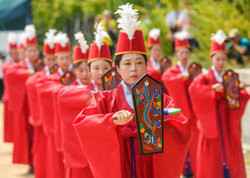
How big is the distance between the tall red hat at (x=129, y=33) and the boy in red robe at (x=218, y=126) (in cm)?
277

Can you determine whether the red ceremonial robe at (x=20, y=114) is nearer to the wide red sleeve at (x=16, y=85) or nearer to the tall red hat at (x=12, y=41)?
the wide red sleeve at (x=16, y=85)

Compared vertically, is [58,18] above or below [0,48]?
above

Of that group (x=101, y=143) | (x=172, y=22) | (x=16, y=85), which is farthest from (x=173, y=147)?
(x=172, y=22)

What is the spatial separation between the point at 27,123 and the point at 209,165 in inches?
148

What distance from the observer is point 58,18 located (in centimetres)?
2158

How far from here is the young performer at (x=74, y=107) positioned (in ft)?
17.1

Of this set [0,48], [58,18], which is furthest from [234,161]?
[58,18]

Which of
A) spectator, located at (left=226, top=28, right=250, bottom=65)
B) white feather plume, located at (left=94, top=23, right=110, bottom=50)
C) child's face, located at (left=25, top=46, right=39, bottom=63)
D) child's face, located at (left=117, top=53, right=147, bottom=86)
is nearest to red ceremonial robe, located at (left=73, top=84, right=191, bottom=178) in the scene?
child's face, located at (left=117, top=53, right=147, bottom=86)

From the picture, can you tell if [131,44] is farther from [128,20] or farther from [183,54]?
[183,54]

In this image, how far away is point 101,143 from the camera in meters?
3.66

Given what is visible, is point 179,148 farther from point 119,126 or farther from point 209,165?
point 209,165

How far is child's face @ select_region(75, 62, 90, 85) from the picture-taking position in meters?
5.81

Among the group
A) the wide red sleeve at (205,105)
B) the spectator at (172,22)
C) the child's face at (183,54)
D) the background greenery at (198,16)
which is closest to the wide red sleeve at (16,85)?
the background greenery at (198,16)

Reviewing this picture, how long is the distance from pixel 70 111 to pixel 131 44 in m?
2.00
